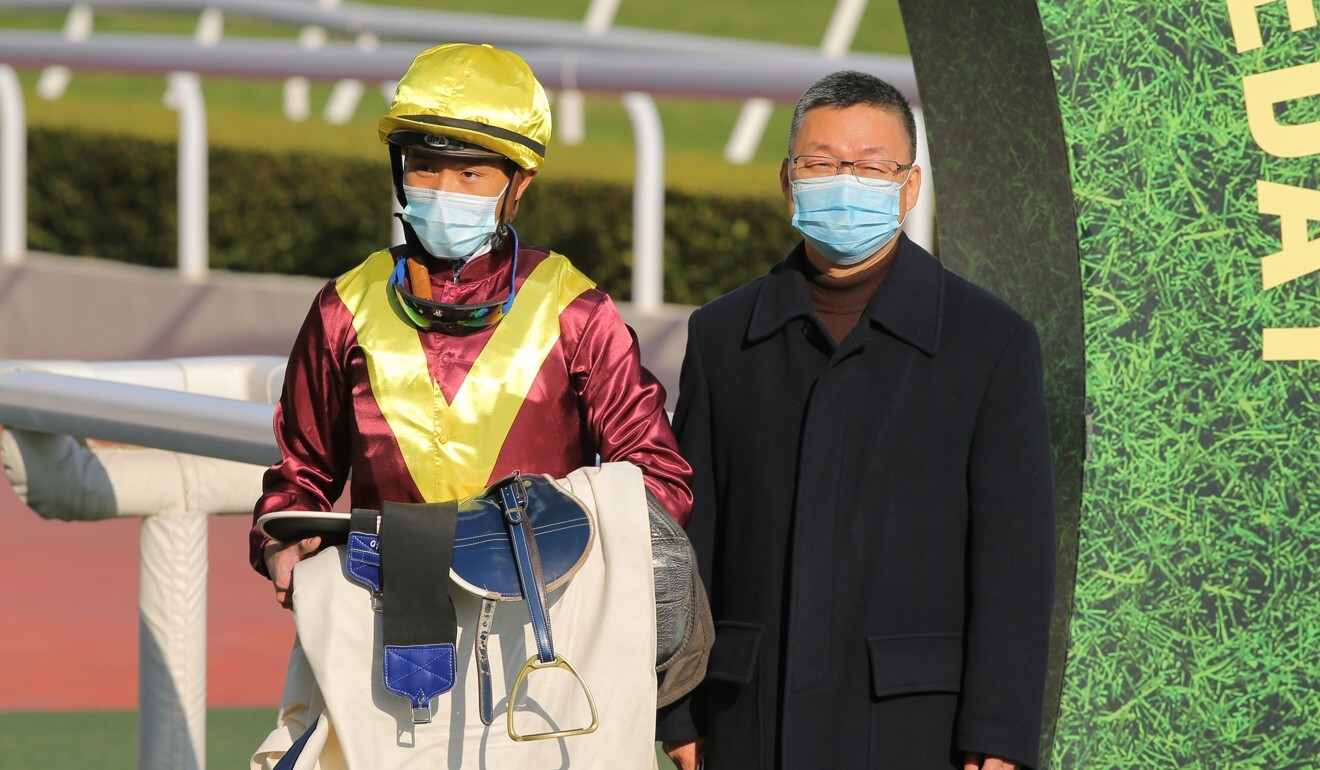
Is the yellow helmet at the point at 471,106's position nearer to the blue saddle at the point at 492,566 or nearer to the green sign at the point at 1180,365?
the blue saddle at the point at 492,566

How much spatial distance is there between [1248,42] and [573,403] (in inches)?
42.8

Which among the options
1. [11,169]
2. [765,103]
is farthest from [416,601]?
[765,103]

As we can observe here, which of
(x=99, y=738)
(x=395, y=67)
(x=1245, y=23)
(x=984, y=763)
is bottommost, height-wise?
(x=99, y=738)

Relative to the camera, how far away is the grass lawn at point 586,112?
35.9ft

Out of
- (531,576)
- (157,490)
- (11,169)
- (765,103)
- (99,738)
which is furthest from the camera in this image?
(765,103)

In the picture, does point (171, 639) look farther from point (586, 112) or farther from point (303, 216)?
point (586, 112)

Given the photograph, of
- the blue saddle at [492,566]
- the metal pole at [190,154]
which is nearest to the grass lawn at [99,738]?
the blue saddle at [492,566]

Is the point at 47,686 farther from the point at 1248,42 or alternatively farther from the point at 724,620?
the point at 1248,42

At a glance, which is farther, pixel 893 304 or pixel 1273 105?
pixel 1273 105

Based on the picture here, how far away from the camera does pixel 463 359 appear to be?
2320 mm

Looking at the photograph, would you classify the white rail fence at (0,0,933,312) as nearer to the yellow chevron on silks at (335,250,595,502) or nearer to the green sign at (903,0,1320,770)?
the green sign at (903,0,1320,770)

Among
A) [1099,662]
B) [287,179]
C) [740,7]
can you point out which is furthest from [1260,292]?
[740,7]

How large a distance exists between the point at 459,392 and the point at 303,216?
894cm

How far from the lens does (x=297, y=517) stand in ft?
7.19
